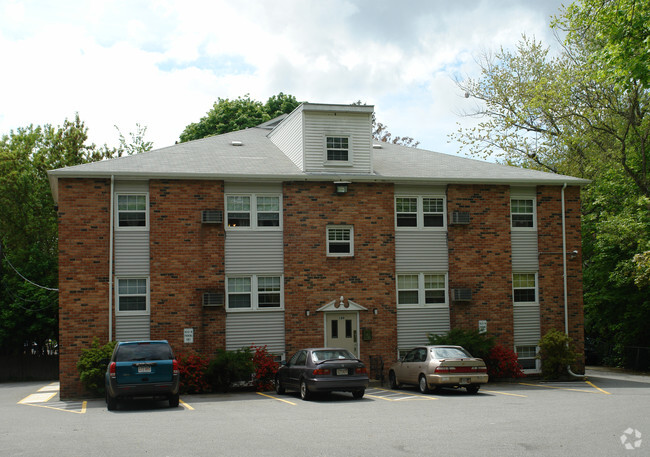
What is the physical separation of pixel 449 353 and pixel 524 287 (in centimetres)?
725

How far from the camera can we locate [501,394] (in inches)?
754

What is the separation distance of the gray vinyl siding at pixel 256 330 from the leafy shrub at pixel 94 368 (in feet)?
12.9

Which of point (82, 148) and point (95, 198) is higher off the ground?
point (82, 148)

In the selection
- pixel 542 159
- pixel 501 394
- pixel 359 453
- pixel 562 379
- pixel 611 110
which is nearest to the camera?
pixel 359 453

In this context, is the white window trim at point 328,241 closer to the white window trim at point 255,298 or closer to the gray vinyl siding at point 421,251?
the gray vinyl siding at point 421,251

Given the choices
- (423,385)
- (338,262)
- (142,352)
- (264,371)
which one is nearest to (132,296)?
(264,371)

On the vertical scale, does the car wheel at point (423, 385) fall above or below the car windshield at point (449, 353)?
below

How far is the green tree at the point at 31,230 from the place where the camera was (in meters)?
35.6

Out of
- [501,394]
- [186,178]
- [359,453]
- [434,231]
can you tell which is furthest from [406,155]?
[359,453]

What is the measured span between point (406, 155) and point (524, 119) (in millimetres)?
11882

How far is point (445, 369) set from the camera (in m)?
18.9

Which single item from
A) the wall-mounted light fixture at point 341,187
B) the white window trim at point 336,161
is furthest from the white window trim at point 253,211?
the white window trim at point 336,161

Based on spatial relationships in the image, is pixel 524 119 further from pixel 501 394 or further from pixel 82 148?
pixel 82 148

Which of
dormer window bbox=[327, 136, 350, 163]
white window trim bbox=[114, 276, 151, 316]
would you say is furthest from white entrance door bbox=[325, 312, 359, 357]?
white window trim bbox=[114, 276, 151, 316]
